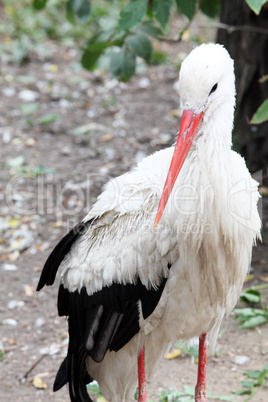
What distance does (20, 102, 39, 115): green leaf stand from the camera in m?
8.21

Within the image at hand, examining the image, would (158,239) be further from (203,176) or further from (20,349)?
(20,349)

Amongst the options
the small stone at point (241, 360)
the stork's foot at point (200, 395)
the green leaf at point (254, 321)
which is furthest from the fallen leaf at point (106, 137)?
the stork's foot at point (200, 395)

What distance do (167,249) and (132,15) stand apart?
6.70 ft

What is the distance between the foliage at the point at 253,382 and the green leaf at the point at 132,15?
2.58 meters

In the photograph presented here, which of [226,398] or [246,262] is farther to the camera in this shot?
[226,398]

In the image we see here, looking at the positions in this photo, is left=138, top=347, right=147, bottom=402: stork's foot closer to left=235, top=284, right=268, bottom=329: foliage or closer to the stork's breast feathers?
the stork's breast feathers

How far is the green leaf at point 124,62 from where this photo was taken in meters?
5.45

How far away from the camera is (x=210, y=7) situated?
543cm

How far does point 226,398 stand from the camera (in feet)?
13.2

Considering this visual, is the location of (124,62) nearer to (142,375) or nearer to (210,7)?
(210,7)

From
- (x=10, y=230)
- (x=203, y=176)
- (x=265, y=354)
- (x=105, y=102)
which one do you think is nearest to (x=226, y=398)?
(x=265, y=354)

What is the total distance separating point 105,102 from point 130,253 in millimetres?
5437

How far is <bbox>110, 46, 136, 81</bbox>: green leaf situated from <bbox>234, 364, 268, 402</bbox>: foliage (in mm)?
2785

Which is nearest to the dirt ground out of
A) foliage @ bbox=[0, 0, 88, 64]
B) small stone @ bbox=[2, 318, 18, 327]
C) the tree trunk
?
small stone @ bbox=[2, 318, 18, 327]
